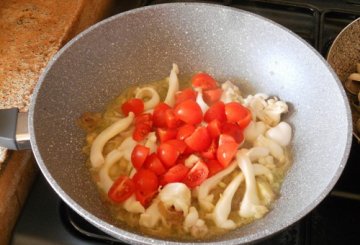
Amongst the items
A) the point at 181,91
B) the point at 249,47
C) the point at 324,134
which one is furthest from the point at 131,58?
the point at 324,134

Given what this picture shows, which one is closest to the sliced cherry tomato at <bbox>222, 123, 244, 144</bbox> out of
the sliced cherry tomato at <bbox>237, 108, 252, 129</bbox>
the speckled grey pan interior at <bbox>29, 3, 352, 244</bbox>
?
the sliced cherry tomato at <bbox>237, 108, 252, 129</bbox>

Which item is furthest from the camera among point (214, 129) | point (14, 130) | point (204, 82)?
point (204, 82)

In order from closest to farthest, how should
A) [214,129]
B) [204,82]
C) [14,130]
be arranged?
[14,130], [214,129], [204,82]

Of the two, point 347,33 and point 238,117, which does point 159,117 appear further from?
point 347,33

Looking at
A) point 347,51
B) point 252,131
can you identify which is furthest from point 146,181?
point 347,51

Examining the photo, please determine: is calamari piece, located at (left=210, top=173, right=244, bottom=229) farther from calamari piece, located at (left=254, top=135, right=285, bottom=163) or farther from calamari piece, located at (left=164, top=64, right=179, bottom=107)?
calamari piece, located at (left=164, top=64, right=179, bottom=107)

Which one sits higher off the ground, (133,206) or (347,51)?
(347,51)

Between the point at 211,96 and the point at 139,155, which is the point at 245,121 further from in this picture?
the point at 139,155

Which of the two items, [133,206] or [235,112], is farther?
[235,112]
